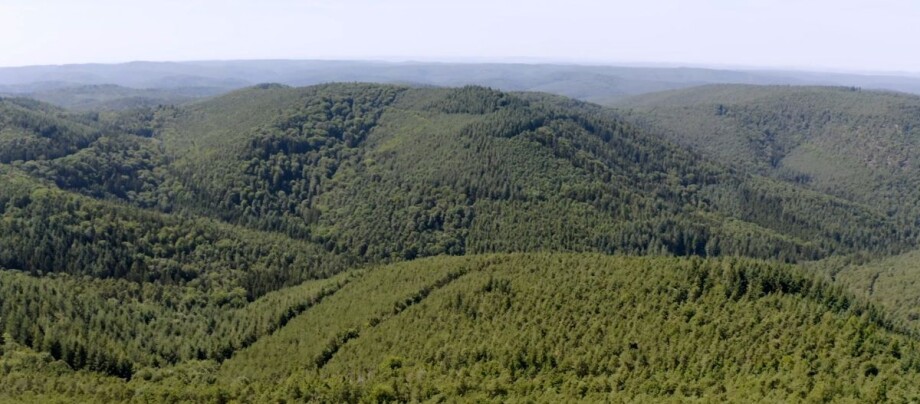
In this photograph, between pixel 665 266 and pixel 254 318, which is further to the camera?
pixel 254 318

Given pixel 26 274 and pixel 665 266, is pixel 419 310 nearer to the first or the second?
pixel 665 266

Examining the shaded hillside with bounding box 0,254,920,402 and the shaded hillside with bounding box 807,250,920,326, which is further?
the shaded hillside with bounding box 807,250,920,326

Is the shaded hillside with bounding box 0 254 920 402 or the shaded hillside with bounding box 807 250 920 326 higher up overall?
the shaded hillside with bounding box 0 254 920 402

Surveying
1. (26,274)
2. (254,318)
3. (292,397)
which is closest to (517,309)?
(292,397)

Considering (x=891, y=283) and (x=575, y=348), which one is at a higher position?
(x=575, y=348)

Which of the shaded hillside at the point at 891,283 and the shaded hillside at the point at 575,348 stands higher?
the shaded hillside at the point at 575,348

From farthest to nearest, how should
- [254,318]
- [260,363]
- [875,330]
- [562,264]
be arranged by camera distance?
[254,318]
[562,264]
[260,363]
[875,330]

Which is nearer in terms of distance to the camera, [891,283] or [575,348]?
[575,348]

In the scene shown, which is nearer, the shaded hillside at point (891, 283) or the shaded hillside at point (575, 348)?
the shaded hillside at point (575, 348)
